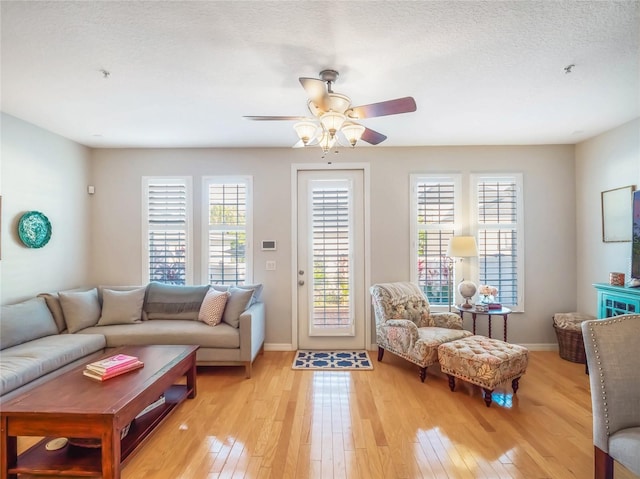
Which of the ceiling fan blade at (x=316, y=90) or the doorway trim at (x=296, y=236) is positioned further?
the doorway trim at (x=296, y=236)

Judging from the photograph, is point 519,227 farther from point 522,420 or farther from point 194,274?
point 194,274

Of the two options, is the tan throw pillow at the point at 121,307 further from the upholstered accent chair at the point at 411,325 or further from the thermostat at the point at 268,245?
the upholstered accent chair at the point at 411,325

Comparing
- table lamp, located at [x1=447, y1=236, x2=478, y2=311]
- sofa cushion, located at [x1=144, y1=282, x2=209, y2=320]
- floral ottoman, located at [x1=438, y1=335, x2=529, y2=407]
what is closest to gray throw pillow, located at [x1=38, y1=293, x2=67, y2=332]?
sofa cushion, located at [x1=144, y1=282, x2=209, y2=320]

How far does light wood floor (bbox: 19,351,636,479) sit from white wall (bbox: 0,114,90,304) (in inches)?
69.1

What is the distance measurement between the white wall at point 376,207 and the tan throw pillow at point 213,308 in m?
0.65

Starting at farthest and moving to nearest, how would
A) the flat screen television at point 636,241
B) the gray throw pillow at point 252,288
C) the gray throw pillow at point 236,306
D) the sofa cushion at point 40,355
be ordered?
the gray throw pillow at point 252,288, the gray throw pillow at point 236,306, the flat screen television at point 636,241, the sofa cushion at point 40,355

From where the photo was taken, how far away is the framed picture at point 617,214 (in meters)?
3.21

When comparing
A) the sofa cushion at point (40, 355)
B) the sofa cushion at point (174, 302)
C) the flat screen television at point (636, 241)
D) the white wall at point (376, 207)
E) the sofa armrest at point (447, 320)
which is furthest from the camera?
the white wall at point (376, 207)

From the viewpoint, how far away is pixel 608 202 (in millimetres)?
3463

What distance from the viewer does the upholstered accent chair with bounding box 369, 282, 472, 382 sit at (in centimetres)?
306

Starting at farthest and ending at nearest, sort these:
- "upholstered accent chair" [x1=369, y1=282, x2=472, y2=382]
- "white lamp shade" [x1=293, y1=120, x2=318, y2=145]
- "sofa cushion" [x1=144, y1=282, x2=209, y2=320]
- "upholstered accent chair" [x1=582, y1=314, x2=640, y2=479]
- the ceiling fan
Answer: "sofa cushion" [x1=144, y1=282, x2=209, y2=320] → "upholstered accent chair" [x1=369, y1=282, x2=472, y2=382] → "white lamp shade" [x1=293, y1=120, x2=318, y2=145] → the ceiling fan → "upholstered accent chair" [x1=582, y1=314, x2=640, y2=479]

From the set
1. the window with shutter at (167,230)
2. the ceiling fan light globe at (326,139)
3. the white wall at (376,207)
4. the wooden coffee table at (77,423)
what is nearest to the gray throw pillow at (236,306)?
the white wall at (376,207)

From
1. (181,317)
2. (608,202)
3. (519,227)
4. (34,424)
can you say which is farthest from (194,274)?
(608,202)

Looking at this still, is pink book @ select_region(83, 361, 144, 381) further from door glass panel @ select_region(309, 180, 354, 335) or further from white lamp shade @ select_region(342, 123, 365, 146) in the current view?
white lamp shade @ select_region(342, 123, 365, 146)
